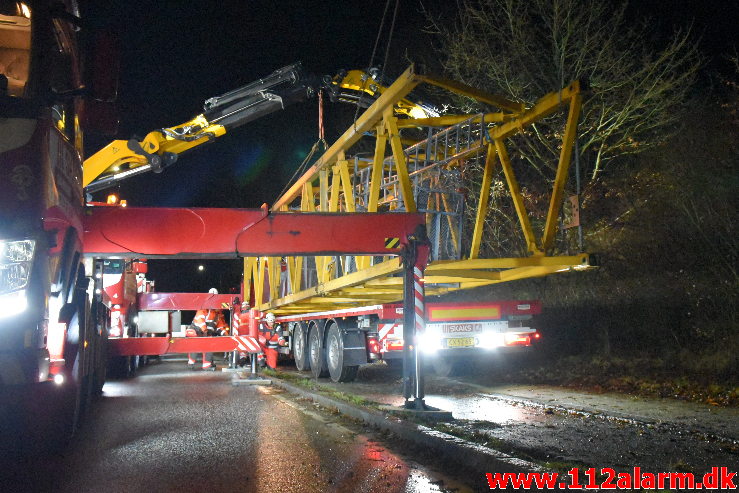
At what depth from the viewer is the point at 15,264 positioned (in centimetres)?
457

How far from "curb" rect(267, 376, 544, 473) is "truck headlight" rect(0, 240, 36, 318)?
3490 mm

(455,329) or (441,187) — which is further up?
(441,187)

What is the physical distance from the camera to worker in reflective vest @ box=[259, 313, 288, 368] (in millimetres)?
14062

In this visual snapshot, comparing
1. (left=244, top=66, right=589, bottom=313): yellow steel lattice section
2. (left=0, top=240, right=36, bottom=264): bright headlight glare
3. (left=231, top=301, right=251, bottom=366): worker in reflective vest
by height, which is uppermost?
(left=244, top=66, right=589, bottom=313): yellow steel lattice section

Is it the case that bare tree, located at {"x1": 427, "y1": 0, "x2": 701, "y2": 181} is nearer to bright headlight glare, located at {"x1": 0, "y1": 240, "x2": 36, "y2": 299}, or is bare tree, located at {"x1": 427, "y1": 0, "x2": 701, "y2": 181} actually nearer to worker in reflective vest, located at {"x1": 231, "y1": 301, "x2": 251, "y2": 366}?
worker in reflective vest, located at {"x1": 231, "y1": 301, "x2": 251, "y2": 366}

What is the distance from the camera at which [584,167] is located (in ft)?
47.0

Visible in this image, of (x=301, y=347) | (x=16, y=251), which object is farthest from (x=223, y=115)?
(x=16, y=251)

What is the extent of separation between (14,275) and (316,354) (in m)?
9.86

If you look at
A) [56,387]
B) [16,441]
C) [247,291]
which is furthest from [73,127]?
[247,291]

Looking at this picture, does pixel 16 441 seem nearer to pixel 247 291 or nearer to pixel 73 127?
pixel 73 127

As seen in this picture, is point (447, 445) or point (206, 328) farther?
point (206, 328)

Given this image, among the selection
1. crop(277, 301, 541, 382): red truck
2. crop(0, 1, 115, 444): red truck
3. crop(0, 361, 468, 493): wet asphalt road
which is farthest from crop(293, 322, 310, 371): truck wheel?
crop(0, 1, 115, 444): red truck

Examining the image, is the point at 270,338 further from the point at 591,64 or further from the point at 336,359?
the point at 591,64

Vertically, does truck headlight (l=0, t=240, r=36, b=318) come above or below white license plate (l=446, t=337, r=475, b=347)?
above
